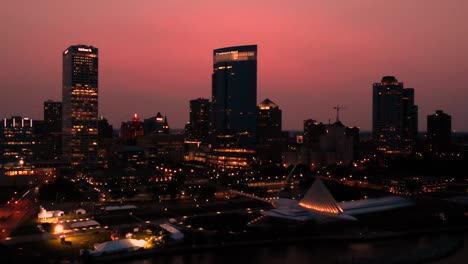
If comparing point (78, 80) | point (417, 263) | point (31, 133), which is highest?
point (78, 80)

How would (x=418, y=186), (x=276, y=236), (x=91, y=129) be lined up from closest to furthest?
(x=276, y=236) → (x=418, y=186) → (x=91, y=129)

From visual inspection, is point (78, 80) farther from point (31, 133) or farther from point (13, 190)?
point (13, 190)

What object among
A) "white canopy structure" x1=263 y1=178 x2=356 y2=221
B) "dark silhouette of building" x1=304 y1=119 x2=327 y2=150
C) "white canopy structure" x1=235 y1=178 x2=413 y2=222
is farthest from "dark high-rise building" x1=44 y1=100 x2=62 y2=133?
"white canopy structure" x1=263 y1=178 x2=356 y2=221

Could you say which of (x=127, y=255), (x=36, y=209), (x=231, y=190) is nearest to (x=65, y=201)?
(x=36, y=209)

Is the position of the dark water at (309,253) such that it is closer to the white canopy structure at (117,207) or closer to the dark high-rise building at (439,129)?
the white canopy structure at (117,207)

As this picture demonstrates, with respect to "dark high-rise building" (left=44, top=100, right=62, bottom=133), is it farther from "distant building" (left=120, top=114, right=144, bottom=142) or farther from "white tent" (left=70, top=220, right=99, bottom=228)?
"white tent" (left=70, top=220, right=99, bottom=228)

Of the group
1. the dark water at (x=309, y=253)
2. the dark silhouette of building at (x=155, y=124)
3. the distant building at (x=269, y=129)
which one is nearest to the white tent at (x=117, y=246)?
the dark water at (x=309, y=253)
